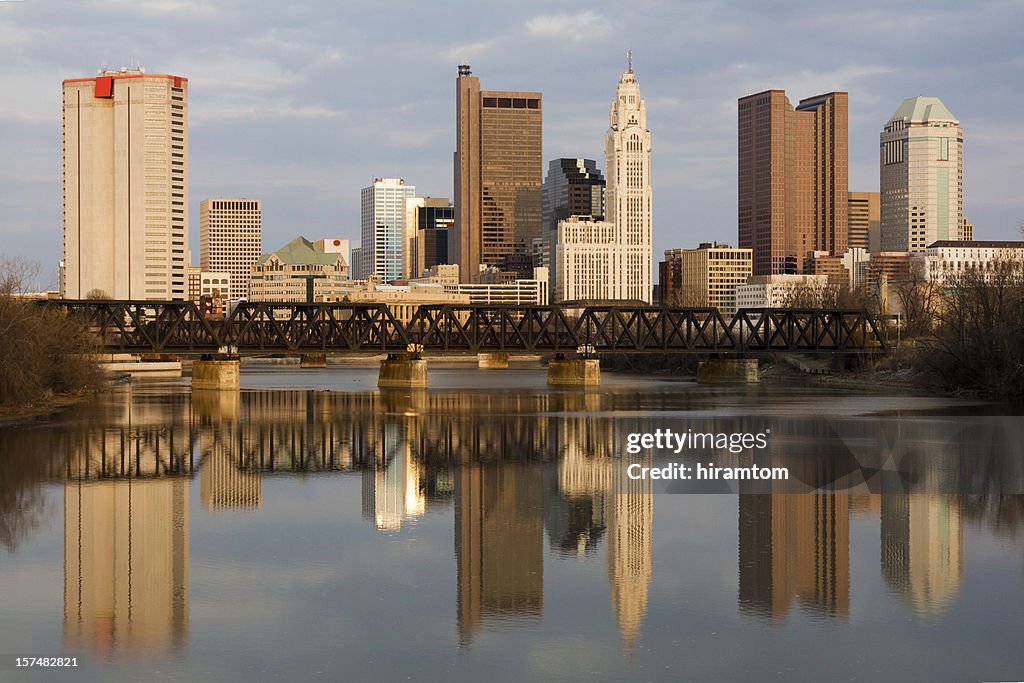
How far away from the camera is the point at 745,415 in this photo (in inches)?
3219

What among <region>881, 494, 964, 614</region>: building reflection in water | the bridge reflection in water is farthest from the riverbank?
<region>881, 494, 964, 614</region>: building reflection in water

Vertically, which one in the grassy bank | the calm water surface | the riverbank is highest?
the grassy bank

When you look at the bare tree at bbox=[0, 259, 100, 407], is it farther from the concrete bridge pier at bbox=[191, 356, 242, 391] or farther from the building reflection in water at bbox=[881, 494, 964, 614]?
the building reflection in water at bbox=[881, 494, 964, 614]

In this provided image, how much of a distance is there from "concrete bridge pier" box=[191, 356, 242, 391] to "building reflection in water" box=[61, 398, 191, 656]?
61.3m

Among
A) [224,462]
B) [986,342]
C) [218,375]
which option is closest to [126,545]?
[224,462]

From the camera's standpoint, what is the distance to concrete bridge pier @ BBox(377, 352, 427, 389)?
13438 cm

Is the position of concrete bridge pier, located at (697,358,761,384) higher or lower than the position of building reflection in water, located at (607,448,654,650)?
higher

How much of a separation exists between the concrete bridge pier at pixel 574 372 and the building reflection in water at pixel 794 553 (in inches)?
3773

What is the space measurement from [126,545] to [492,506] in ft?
38.4

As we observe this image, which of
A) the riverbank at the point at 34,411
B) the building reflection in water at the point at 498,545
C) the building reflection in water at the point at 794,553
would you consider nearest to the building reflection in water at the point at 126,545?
the building reflection in water at the point at 498,545

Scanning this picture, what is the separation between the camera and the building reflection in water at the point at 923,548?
2836cm

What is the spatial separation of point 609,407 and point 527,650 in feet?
232

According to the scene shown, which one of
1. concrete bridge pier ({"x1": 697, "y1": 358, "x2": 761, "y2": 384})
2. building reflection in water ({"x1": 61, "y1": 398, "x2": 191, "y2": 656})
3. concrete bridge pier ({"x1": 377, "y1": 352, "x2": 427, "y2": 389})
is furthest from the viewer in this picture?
concrete bridge pier ({"x1": 697, "y1": 358, "x2": 761, "y2": 384})

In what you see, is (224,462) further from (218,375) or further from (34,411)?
(218,375)
